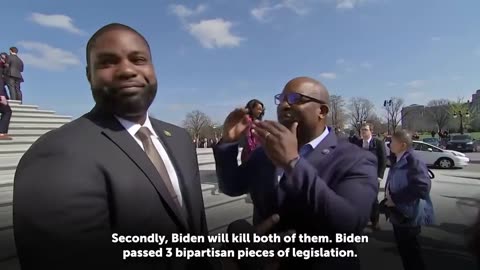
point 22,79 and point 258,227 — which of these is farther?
point 22,79

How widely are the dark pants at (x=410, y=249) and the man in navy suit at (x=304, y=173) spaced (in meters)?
2.07

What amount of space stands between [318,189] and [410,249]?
258cm

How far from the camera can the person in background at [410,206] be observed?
3312 mm

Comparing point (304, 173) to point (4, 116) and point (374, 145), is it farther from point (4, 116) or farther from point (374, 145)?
point (4, 116)

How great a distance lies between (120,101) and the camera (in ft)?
4.30

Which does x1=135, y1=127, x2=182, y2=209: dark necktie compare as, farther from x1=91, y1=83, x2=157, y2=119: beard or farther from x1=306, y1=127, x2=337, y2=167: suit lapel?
x1=306, y1=127, x2=337, y2=167: suit lapel

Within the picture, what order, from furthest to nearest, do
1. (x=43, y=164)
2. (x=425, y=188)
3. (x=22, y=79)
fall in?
(x=22, y=79), (x=425, y=188), (x=43, y=164)

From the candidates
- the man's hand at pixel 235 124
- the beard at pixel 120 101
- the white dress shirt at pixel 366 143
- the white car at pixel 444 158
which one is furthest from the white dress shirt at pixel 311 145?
the white car at pixel 444 158

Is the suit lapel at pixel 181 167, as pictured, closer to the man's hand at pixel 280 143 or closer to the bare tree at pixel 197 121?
the man's hand at pixel 280 143

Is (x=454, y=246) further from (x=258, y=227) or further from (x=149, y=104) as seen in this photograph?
(x=149, y=104)

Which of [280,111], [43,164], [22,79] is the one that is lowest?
[43,164]

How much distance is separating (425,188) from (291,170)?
2.57m

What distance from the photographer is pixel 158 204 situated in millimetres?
1273

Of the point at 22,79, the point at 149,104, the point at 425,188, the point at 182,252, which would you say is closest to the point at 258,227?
the point at 182,252
